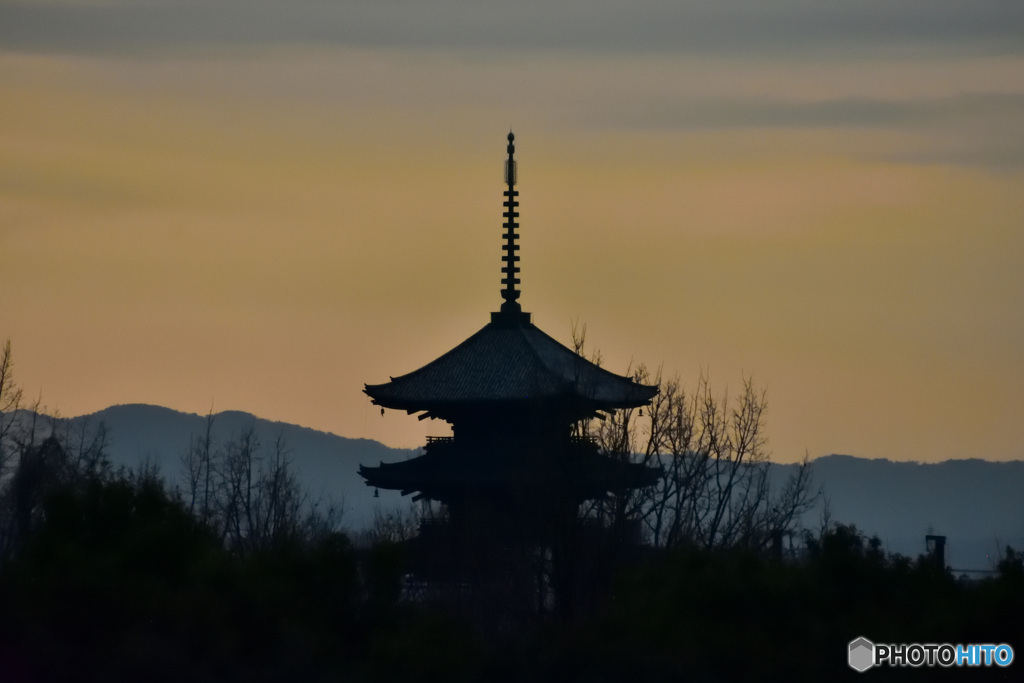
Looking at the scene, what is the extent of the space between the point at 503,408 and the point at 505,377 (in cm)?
115

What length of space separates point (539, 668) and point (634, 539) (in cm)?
1449

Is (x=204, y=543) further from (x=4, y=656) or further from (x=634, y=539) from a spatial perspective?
(x=634, y=539)

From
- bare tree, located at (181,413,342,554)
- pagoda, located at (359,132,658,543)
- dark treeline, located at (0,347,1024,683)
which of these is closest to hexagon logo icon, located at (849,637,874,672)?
dark treeline, located at (0,347,1024,683)

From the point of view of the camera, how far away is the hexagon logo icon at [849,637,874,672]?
26938 millimetres

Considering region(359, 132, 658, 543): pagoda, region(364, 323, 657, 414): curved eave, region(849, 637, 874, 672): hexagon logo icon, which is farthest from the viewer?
region(364, 323, 657, 414): curved eave

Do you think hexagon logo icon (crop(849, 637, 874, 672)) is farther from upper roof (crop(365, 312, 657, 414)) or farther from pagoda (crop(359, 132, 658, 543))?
upper roof (crop(365, 312, 657, 414))

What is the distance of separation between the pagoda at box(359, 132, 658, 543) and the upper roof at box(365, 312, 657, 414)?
4 centimetres

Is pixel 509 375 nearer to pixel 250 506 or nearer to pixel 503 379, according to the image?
pixel 503 379

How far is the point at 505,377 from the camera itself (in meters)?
52.0

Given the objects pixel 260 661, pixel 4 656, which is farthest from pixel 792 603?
pixel 4 656

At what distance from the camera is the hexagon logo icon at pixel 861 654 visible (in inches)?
1061

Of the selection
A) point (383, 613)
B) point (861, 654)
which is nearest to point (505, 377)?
point (383, 613)

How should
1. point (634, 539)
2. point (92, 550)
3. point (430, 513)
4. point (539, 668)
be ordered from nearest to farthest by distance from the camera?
point (539, 668) < point (92, 550) < point (634, 539) < point (430, 513)

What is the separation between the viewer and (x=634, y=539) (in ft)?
138
